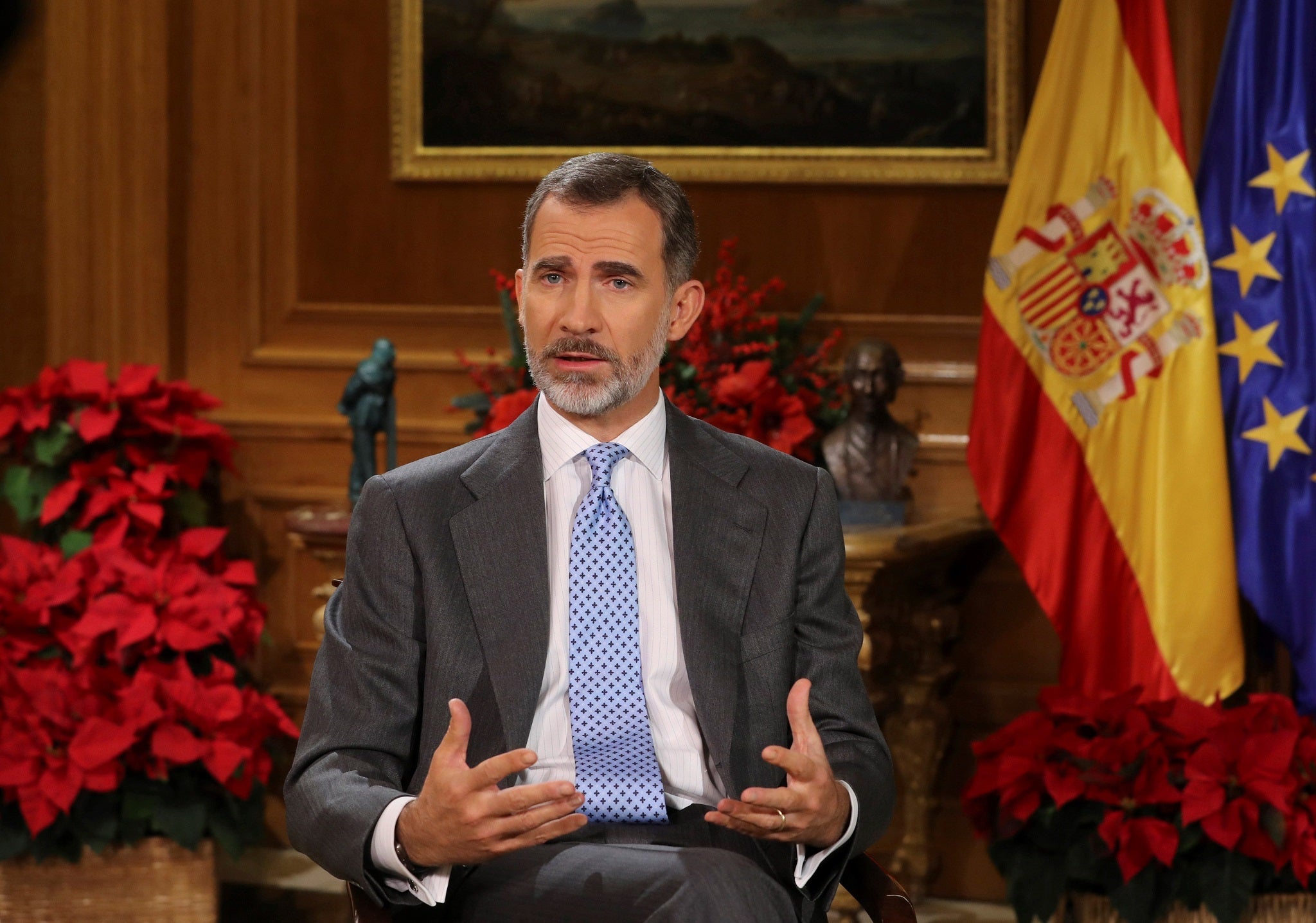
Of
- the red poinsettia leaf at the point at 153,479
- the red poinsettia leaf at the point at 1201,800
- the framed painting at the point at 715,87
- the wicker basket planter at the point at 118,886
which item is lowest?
the wicker basket planter at the point at 118,886

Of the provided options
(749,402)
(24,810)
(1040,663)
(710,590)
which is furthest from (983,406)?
(24,810)

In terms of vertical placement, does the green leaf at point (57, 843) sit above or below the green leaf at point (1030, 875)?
below

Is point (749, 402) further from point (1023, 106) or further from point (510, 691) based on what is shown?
point (510, 691)

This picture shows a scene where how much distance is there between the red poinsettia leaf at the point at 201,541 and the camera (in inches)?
153

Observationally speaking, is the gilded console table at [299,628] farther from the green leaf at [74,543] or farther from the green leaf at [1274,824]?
the green leaf at [1274,824]

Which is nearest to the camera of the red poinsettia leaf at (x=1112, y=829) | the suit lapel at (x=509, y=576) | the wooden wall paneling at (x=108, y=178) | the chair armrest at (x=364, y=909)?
the chair armrest at (x=364, y=909)

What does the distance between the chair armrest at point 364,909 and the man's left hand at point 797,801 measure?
0.42 m

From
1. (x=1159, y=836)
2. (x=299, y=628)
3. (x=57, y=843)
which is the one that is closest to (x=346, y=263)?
(x=299, y=628)

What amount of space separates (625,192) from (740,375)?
4.75 ft

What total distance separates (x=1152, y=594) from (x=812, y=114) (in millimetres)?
1571

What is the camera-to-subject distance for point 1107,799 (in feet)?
10.3

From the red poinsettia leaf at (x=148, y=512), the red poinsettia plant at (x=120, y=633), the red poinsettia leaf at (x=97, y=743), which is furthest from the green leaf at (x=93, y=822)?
the red poinsettia leaf at (x=148, y=512)

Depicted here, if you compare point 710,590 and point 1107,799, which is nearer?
point 710,590

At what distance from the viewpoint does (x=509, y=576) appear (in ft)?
6.70
